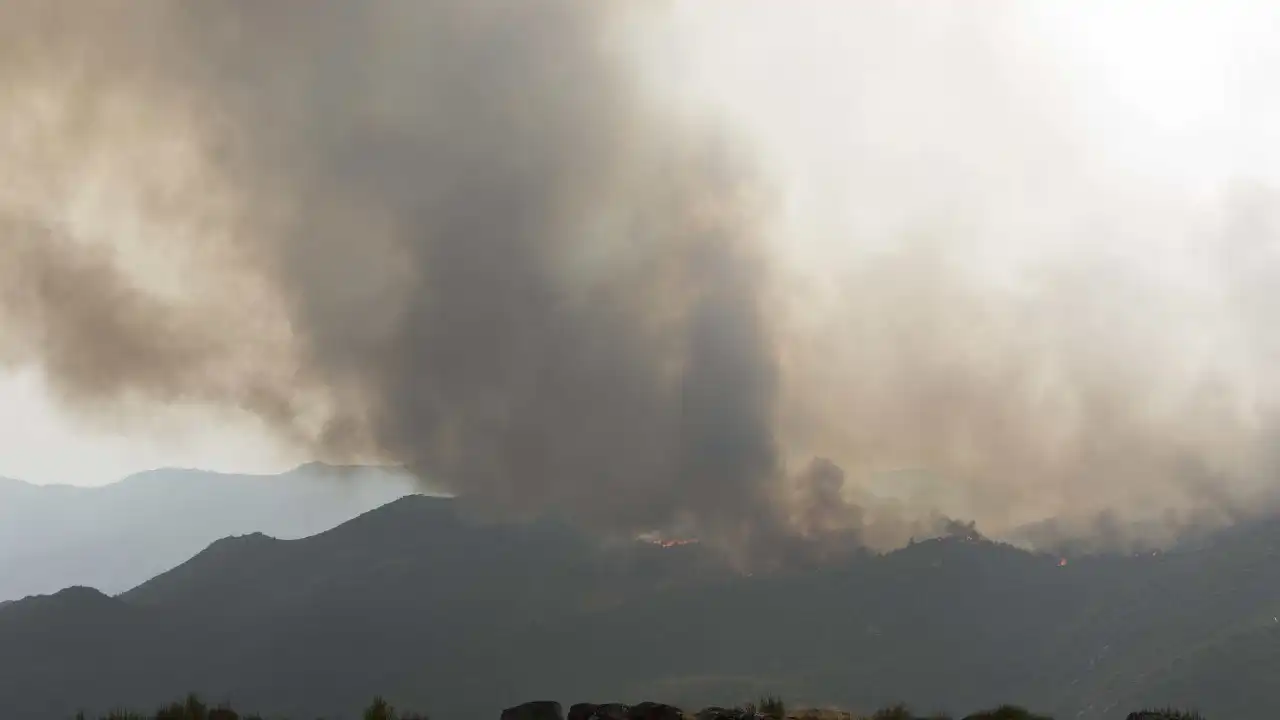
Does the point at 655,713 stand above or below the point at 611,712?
below

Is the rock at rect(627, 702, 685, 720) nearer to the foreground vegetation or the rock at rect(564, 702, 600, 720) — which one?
the rock at rect(564, 702, 600, 720)

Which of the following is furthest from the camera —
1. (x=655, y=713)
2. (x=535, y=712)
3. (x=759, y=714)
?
(x=535, y=712)

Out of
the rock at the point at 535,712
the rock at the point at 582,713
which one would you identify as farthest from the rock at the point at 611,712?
the rock at the point at 535,712

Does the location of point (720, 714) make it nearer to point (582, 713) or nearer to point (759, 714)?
point (759, 714)

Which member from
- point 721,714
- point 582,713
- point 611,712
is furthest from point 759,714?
point 582,713

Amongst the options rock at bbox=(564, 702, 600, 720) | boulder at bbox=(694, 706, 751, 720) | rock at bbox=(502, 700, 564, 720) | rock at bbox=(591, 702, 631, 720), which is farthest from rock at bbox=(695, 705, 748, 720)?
rock at bbox=(502, 700, 564, 720)

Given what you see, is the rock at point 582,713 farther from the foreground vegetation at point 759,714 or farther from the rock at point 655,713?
the foreground vegetation at point 759,714

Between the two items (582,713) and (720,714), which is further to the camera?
(582,713)

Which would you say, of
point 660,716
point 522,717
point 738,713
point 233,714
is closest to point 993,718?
point 738,713

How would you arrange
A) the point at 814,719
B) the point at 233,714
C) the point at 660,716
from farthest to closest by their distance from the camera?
the point at 233,714, the point at 814,719, the point at 660,716

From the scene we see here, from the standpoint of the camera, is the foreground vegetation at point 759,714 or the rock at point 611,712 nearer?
the rock at point 611,712

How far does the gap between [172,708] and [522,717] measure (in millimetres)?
16662

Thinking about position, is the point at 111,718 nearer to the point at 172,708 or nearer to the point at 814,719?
the point at 172,708

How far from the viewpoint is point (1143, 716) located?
134ft
